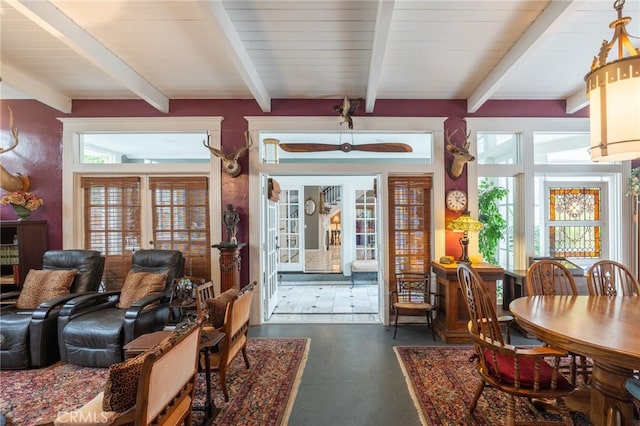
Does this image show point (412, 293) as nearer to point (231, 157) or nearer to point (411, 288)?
point (411, 288)

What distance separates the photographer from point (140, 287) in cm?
325

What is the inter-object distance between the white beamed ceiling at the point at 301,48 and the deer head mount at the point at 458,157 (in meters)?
0.50

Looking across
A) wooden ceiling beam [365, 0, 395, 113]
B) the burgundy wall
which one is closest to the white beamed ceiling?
wooden ceiling beam [365, 0, 395, 113]

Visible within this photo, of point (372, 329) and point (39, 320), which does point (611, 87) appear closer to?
point (372, 329)

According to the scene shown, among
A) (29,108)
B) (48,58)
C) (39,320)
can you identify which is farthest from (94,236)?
(48,58)

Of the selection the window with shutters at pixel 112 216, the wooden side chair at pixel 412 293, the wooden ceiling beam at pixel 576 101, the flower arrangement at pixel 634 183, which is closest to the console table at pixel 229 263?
the window with shutters at pixel 112 216

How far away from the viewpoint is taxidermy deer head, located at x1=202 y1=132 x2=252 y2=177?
12.1 ft

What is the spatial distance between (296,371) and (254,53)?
2.99 metres

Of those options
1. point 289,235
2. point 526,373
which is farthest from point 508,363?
point 289,235

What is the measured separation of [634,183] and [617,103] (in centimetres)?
289

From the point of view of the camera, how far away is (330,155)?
546 cm

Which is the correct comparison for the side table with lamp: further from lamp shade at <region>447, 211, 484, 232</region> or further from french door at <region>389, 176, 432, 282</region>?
french door at <region>389, 176, 432, 282</region>

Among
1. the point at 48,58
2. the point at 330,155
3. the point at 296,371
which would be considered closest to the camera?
the point at 296,371

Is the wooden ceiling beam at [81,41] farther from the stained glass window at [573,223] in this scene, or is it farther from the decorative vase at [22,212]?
the stained glass window at [573,223]
